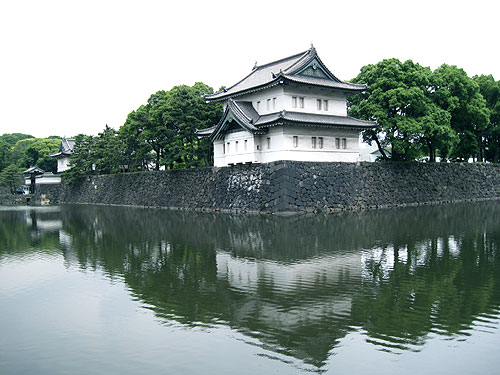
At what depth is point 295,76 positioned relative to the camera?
3055 centimetres

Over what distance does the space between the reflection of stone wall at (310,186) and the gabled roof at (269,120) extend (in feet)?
8.42

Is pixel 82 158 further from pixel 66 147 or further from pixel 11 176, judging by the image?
pixel 11 176

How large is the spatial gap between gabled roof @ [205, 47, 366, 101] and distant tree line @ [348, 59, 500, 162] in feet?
8.49

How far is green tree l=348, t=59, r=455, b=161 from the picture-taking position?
3325 cm

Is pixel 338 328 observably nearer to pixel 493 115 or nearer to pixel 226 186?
pixel 226 186

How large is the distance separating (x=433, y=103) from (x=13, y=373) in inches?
1371

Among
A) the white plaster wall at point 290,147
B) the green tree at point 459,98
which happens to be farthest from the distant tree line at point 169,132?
the green tree at point 459,98

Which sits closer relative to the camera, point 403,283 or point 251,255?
point 403,283

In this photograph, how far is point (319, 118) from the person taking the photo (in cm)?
3094

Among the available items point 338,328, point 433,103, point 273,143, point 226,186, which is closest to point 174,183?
point 226,186

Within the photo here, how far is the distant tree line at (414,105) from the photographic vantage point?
33438 millimetres

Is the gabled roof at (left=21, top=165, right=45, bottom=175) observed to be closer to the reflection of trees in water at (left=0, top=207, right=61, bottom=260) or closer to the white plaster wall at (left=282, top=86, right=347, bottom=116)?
the reflection of trees in water at (left=0, top=207, right=61, bottom=260)

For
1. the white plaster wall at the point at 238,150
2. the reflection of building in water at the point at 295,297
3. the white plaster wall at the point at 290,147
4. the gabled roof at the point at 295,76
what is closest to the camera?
the reflection of building in water at the point at 295,297

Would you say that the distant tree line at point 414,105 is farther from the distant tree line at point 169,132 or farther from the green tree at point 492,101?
the distant tree line at point 169,132
